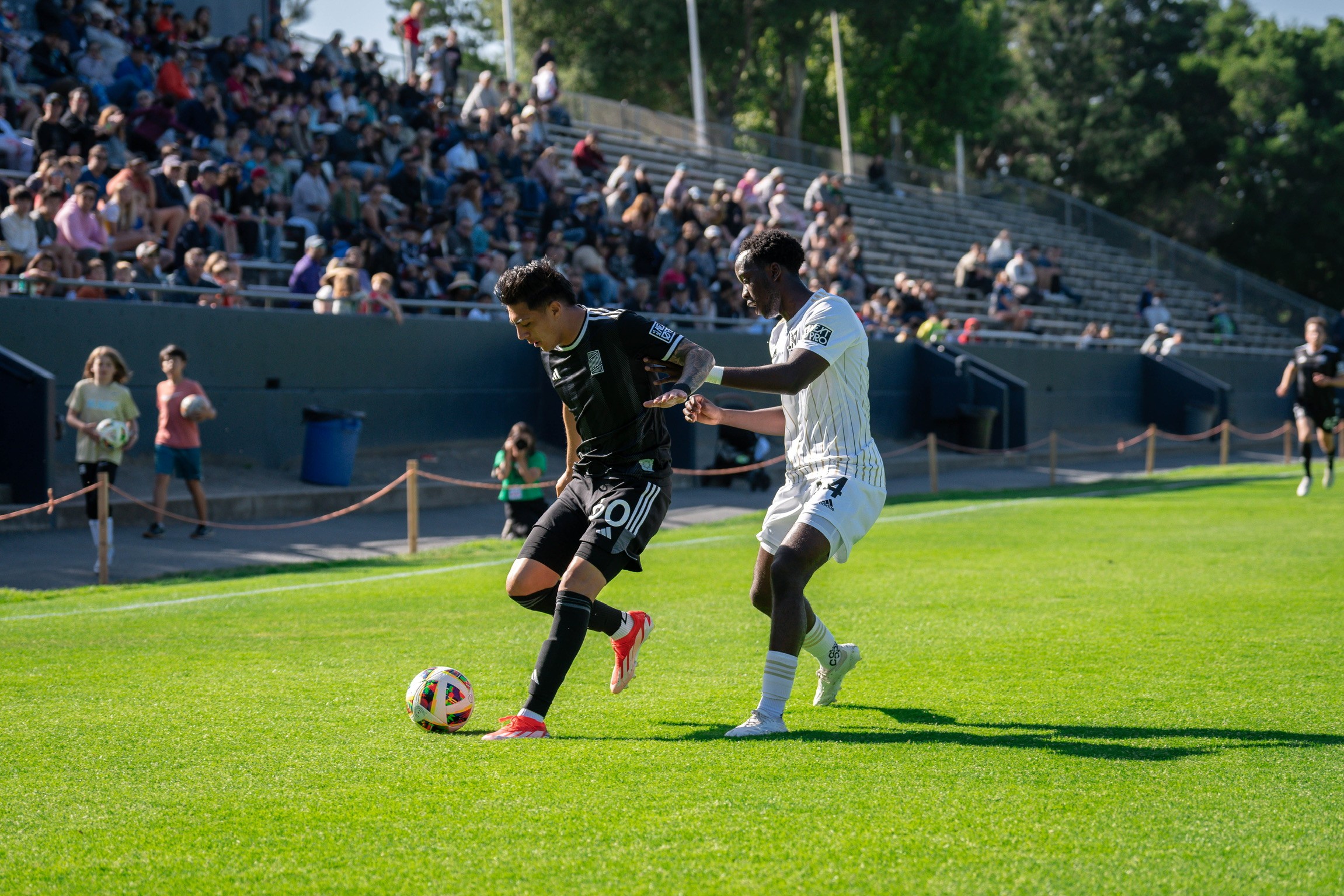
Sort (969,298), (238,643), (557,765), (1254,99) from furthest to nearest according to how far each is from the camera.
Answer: (1254,99) < (969,298) < (238,643) < (557,765)

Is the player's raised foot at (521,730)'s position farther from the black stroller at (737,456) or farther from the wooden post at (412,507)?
the black stroller at (737,456)

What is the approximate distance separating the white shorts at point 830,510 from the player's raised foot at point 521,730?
1297mm

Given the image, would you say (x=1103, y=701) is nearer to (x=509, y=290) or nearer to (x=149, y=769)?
(x=509, y=290)

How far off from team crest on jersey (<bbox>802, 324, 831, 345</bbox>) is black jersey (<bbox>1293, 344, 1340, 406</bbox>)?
50.5ft

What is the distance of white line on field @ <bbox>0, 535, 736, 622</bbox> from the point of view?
10141 millimetres

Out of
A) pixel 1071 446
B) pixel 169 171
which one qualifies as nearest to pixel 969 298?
pixel 1071 446

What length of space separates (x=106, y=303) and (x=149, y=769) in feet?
39.5

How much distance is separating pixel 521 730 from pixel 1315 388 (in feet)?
55.0

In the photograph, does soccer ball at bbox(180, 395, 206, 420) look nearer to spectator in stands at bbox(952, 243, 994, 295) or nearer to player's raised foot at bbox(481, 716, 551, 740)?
player's raised foot at bbox(481, 716, 551, 740)

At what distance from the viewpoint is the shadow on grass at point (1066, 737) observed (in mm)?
5590

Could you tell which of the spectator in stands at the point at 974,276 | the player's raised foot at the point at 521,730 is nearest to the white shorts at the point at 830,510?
the player's raised foot at the point at 521,730

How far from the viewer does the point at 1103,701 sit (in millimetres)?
6582

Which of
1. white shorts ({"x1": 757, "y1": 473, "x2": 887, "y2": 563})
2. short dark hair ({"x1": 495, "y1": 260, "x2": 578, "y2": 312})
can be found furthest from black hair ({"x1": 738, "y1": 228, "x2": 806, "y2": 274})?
white shorts ({"x1": 757, "y1": 473, "x2": 887, "y2": 563})

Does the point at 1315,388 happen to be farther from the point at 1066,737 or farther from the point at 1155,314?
the point at 1155,314
